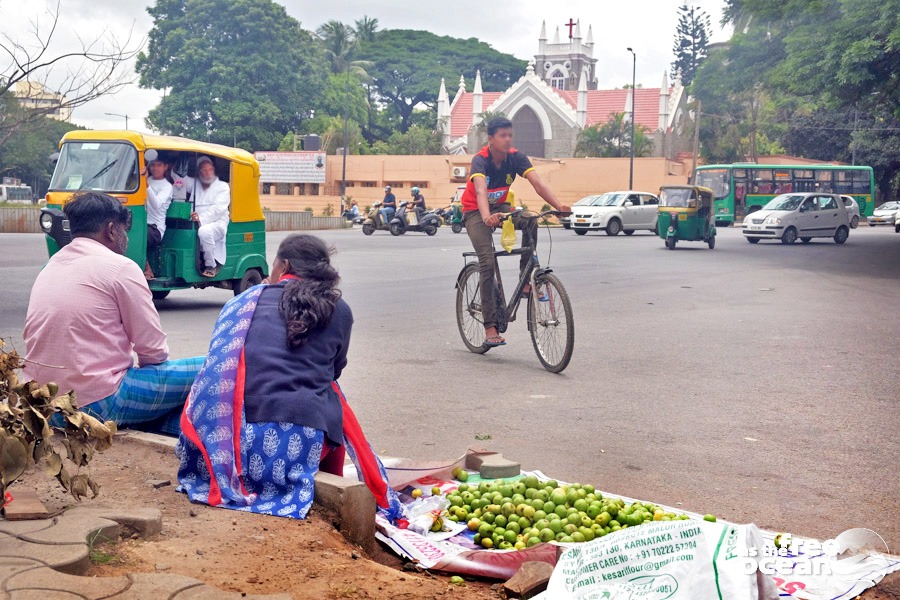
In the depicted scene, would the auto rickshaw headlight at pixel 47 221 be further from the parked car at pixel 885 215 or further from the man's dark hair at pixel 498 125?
the parked car at pixel 885 215

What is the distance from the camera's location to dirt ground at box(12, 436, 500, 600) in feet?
10.4

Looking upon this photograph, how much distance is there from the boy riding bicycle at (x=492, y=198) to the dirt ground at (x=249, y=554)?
4.41 metres

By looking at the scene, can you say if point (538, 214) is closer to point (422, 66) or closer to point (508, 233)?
point (508, 233)

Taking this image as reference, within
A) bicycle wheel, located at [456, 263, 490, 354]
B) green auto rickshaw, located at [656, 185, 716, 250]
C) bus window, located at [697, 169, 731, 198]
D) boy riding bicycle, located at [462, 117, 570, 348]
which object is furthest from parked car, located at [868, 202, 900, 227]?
boy riding bicycle, located at [462, 117, 570, 348]

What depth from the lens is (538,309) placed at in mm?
8047

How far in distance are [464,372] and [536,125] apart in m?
70.5

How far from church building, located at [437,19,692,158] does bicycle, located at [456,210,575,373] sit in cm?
6366

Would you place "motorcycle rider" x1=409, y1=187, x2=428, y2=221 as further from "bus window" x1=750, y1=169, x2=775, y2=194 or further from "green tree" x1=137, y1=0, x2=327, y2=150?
"green tree" x1=137, y1=0, x2=327, y2=150

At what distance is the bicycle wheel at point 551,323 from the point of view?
7.72 m

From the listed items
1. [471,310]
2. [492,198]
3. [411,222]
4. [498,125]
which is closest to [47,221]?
[471,310]

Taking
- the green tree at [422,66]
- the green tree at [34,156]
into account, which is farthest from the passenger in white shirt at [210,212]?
the green tree at [422,66]

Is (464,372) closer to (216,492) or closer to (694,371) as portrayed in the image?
(694,371)

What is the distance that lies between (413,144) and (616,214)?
121ft

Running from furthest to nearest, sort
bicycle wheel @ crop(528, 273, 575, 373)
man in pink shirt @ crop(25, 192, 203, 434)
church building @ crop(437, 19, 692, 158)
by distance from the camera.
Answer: church building @ crop(437, 19, 692, 158)
bicycle wheel @ crop(528, 273, 575, 373)
man in pink shirt @ crop(25, 192, 203, 434)
